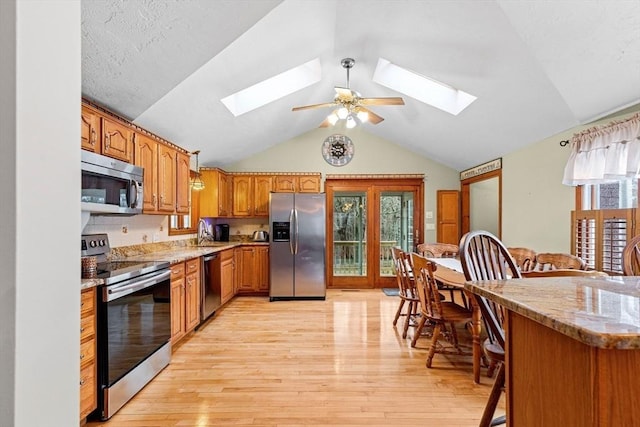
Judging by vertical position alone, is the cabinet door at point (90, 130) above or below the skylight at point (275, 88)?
below

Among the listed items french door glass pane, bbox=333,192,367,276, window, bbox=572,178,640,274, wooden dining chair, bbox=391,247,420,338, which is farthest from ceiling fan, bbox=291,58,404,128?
french door glass pane, bbox=333,192,367,276

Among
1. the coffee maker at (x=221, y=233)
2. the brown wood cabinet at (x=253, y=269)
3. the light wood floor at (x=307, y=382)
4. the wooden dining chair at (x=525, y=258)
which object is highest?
the coffee maker at (x=221, y=233)

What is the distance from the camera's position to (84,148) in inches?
87.7

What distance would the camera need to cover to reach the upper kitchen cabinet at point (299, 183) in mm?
5578

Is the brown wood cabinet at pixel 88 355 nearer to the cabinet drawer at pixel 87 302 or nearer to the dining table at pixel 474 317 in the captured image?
the cabinet drawer at pixel 87 302

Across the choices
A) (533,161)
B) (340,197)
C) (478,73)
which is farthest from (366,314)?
(478,73)

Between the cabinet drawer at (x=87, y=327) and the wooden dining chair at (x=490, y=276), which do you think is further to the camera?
the cabinet drawer at (x=87, y=327)

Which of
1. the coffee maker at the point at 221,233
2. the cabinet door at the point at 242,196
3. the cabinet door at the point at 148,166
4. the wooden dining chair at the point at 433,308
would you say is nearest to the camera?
the wooden dining chair at the point at 433,308

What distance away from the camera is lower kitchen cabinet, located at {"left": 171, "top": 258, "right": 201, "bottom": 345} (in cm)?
300

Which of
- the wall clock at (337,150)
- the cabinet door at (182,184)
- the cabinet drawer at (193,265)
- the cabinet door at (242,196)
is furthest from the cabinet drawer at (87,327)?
the wall clock at (337,150)

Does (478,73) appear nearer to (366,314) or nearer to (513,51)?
(513,51)

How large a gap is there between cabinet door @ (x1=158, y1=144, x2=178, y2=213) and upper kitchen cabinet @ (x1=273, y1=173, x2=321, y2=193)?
219cm

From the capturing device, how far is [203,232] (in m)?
5.27

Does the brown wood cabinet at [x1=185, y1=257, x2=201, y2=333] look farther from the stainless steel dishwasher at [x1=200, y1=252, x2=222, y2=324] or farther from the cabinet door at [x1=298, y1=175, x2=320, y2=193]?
the cabinet door at [x1=298, y1=175, x2=320, y2=193]
